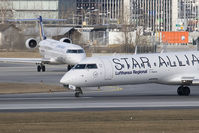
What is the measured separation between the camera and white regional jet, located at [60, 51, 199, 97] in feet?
126

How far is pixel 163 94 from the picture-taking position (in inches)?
1695

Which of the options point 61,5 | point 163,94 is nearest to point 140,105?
point 163,94

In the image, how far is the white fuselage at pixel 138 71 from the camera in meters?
38.3

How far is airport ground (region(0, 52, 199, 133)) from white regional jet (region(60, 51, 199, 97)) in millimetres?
1039

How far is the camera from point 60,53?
68.1 metres

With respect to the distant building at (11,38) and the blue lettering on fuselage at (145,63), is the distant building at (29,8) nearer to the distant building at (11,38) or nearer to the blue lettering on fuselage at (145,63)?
the distant building at (11,38)

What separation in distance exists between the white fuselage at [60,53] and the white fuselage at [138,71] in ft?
85.1

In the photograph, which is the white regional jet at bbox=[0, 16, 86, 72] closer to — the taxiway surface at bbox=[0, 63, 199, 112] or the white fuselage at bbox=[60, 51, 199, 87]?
the taxiway surface at bbox=[0, 63, 199, 112]

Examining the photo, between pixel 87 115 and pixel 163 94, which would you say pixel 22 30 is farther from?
pixel 87 115

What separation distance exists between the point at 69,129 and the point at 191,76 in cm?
1619

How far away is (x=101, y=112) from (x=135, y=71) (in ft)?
27.1

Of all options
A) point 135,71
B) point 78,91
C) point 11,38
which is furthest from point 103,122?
point 11,38

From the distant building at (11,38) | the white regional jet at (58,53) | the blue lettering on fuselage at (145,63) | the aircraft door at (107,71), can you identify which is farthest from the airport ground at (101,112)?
the distant building at (11,38)

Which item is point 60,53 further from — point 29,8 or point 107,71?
point 29,8
